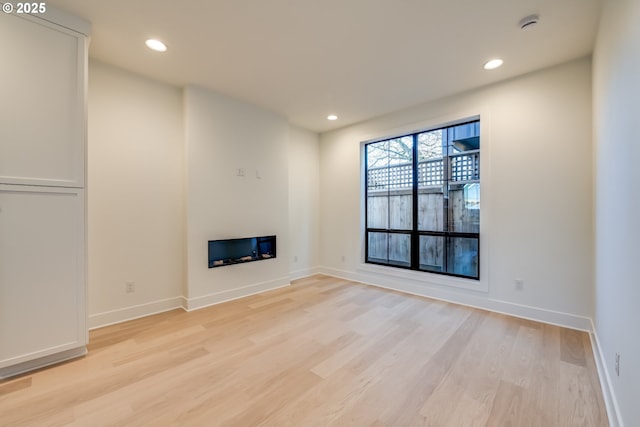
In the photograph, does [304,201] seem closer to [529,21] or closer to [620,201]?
[529,21]

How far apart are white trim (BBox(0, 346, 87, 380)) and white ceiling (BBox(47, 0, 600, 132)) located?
2.63 meters

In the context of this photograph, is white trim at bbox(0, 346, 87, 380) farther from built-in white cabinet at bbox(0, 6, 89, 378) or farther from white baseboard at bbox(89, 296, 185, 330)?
white baseboard at bbox(89, 296, 185, 330)

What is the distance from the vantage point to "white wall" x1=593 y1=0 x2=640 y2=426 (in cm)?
121

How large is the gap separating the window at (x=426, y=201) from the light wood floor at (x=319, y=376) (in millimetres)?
910

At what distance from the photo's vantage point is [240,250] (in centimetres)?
365

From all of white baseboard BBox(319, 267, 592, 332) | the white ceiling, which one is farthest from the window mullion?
the white ceiling

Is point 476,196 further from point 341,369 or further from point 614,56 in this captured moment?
point 341,369

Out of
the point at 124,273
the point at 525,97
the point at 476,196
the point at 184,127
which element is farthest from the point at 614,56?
Answer: the point at 124,273

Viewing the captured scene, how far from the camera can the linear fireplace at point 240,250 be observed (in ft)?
11.1

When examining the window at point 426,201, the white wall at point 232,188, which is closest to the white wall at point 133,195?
the white wall at point 232,188

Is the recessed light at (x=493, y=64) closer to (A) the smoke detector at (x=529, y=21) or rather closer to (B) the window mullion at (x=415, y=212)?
(A) the smoke detector at (x=529, y=21)

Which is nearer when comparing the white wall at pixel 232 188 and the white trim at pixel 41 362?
the white trim at pixel 41 362

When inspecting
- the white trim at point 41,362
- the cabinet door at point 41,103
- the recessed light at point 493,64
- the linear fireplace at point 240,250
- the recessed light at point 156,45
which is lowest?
the white trim at point 41,362

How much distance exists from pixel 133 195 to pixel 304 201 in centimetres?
261
